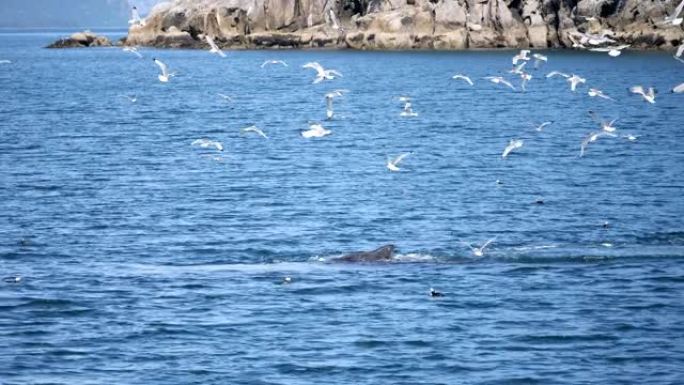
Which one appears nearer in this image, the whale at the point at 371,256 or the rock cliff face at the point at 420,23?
the whale at the point at 371,256

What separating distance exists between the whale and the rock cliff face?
307 feet

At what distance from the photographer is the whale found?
34.1m

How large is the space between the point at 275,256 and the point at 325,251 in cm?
144

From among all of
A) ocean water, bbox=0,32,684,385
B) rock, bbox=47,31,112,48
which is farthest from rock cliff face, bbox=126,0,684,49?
ocean water, bbox=0,32,684,385

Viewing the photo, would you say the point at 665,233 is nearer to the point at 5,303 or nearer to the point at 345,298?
the point at 345,298

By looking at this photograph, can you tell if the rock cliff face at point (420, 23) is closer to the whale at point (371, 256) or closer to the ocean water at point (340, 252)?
the ocean water at point (340, 252)

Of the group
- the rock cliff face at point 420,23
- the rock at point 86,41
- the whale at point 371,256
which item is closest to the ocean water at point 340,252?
the whale at point 371,256

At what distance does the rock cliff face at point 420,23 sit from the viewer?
13438cm

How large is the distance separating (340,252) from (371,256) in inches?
74.2

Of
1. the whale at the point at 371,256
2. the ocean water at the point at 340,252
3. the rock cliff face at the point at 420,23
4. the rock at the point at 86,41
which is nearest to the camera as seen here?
the ocean water at the point at 340,252

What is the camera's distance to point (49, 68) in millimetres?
137250

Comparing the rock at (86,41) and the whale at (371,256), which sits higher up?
the whale at (371,256)

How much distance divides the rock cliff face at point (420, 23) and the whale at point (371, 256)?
307ft

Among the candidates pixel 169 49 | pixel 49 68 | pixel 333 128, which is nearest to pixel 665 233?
pixel 333 128
